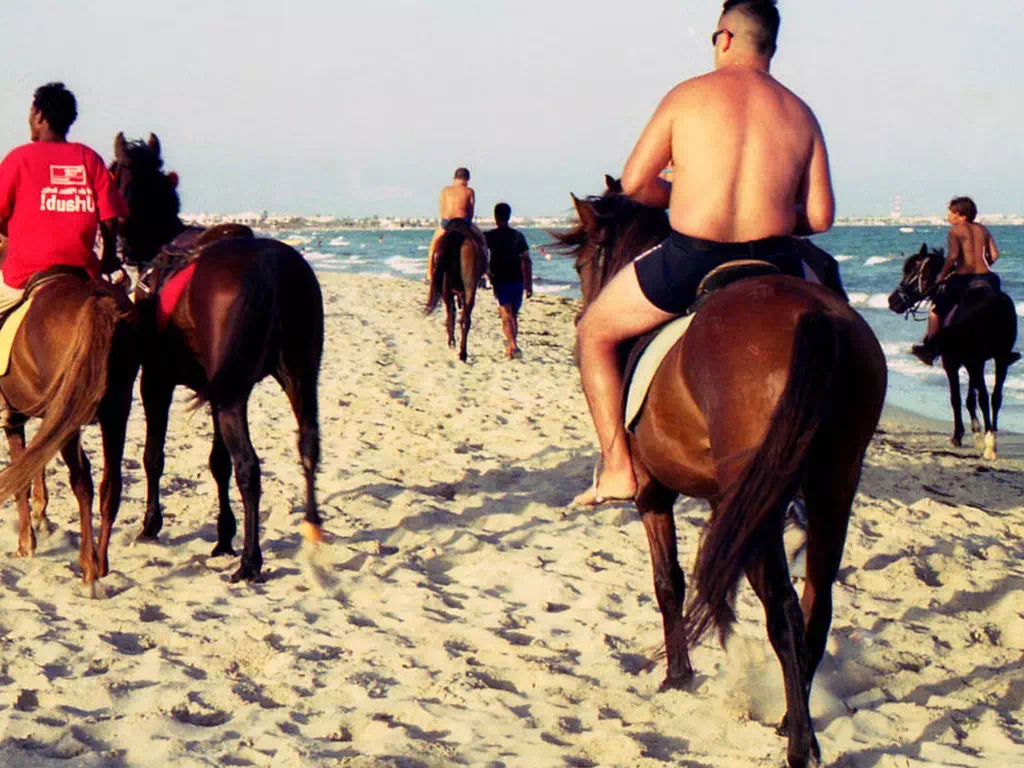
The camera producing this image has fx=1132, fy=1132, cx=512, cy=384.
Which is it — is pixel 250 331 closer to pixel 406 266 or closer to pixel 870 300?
pixel 870 300

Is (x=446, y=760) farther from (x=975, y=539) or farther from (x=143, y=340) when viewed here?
(x=975, y=539)

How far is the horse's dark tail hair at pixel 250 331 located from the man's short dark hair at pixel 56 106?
1.11 metres

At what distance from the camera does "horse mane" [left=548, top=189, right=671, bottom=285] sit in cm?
466

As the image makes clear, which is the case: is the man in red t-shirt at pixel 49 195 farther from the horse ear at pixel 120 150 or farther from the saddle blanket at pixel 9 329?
the horse ear at pixel 120 150

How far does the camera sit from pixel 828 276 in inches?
172

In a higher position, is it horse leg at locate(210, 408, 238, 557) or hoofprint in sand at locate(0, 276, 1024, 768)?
horse leg at locate(210, 408, 238, 557)

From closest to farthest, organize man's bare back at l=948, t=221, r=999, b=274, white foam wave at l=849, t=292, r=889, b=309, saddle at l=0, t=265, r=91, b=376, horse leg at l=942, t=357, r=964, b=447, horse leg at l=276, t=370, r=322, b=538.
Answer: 1. saddle at l=0, t=265, r=91, b=376
2. horse leg at l=276, t=370, r=322, b=538
3. man's bare back at l=948, t=221, r=999, b=274
4. horse leg at l=942, t=357, r=964, b=447
5. white foam wave at l=849, t=292, r=889, b=309

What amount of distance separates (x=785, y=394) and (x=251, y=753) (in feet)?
6.52

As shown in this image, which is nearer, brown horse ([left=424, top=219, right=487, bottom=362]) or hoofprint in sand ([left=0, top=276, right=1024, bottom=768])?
hoofprint in sand ([left=0, top=276, right=1024, bottom=768])

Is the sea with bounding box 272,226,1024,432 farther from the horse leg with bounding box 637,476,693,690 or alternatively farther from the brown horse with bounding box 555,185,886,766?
the brown horse with bounding box 555,185,886,766

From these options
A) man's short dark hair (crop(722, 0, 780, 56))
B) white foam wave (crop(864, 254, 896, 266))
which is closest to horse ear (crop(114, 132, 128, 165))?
man's short dark hair (crop(722, 0, 780, 56))

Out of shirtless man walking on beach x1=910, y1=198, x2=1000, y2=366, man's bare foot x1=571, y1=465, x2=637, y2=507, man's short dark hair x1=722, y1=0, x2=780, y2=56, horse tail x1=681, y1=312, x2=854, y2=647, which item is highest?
man's short dark hair x1=722, y1=0, x2=780, y2=56

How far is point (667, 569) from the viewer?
434 centimetres

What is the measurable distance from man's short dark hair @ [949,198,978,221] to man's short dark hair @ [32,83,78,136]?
26.8 ft
